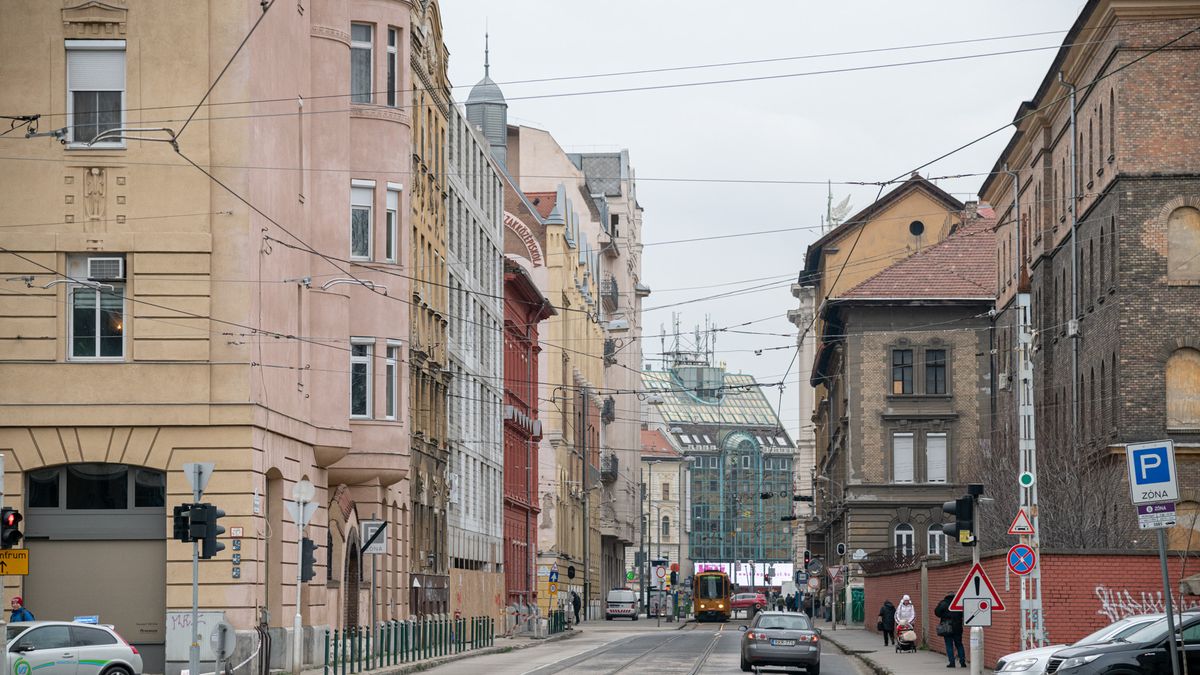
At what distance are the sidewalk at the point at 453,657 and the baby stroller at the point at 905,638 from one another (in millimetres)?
10376

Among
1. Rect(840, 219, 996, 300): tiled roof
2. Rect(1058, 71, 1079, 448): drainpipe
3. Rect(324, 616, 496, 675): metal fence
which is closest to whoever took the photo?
Rect(324, 616, 496, 675): metal fence

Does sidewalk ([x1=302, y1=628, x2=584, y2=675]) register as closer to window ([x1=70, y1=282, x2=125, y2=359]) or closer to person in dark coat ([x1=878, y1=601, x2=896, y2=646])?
window ([x1=70, y1=282, x2=125, y2=359])

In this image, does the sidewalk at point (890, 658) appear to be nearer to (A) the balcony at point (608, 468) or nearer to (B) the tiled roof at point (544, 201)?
(B) the tiled roof at point (544, 201)

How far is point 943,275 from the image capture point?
81.8 m

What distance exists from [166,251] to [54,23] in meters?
4.40

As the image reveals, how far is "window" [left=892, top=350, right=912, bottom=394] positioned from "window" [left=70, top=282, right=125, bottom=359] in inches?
2082

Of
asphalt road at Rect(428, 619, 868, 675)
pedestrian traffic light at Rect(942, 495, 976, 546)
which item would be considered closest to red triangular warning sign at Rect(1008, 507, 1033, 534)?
pedestrian traffic light at Rect(942, 495, 976, 546)

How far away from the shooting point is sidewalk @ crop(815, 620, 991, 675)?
37.3 m

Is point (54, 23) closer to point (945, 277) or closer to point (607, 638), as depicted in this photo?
point (607, 638)

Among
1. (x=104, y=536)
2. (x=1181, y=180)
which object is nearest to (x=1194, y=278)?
(x=1181, y=180)

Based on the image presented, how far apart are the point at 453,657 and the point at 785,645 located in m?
9.35

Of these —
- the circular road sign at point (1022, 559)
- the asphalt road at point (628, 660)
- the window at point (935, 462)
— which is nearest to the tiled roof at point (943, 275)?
the window at point (935, 462)

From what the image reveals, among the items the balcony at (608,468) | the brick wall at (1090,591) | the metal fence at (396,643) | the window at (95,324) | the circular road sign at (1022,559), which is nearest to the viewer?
the circular road sign at (1022,559)

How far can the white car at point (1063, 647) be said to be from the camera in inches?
955
